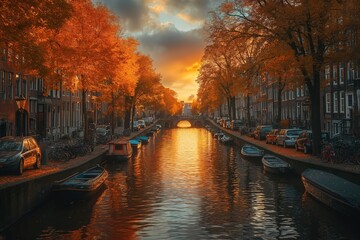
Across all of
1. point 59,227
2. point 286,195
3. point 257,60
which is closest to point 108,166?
point 257,60

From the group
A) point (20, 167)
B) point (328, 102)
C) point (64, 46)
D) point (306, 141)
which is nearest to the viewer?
point (20, 167)

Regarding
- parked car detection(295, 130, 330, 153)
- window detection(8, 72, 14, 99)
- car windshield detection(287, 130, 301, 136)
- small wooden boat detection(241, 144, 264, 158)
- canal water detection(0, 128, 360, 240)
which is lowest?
canal water detection(0, 128, 360, 240)

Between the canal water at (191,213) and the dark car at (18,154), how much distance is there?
2.83 m

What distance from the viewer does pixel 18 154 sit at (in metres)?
22.3

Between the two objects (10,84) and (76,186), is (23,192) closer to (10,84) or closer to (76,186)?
(76,186)

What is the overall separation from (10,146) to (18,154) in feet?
3.24

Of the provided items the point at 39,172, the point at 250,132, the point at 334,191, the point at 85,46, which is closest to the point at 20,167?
the point at 39,172

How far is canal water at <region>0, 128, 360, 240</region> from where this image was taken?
51.1 ft

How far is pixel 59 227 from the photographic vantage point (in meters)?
16.6

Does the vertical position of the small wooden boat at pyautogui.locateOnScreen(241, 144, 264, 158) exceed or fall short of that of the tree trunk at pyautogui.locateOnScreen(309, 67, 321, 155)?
it falls short

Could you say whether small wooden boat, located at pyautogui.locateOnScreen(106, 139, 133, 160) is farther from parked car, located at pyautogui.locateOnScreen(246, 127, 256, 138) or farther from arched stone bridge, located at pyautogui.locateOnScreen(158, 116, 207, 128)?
arched stone bridge, located at pyautogui.locateOnScreen(158, 116, 207, 128)

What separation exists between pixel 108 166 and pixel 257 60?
15106mm

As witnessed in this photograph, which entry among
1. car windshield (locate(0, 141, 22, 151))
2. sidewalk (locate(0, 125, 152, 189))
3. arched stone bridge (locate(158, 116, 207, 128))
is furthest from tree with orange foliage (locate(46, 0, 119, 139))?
arched stone bridge (locate(158, 116, 207, 128))

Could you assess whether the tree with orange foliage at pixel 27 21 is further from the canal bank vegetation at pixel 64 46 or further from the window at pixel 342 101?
the window at pixel 342 101
